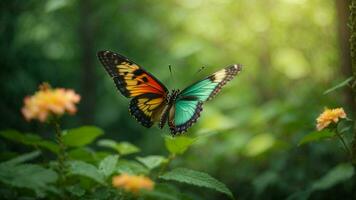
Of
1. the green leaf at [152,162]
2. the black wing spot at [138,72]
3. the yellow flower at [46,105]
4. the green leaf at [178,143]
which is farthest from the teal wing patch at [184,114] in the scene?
the yellow flower at [46,105]

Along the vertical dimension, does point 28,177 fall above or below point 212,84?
below

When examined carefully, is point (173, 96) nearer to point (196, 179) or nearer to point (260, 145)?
point (260, 145)

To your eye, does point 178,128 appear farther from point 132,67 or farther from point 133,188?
point 133,188

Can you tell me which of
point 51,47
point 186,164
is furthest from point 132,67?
point 51,47

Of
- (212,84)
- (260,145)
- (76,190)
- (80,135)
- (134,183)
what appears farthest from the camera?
(260,145)

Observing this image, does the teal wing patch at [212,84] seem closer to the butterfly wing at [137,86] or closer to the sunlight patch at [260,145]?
the butterfly wing at [137,86]

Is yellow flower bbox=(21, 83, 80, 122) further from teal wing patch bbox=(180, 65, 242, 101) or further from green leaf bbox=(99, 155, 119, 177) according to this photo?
teal wing patch bbox=(180, 65, 242, 101)

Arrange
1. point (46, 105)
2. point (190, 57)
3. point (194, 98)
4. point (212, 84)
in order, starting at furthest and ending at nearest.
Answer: point (190, 57) → point (194, 98) → point (212, 84) → point (46, 105)

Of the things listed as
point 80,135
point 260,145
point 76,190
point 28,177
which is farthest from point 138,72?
point 260,145
